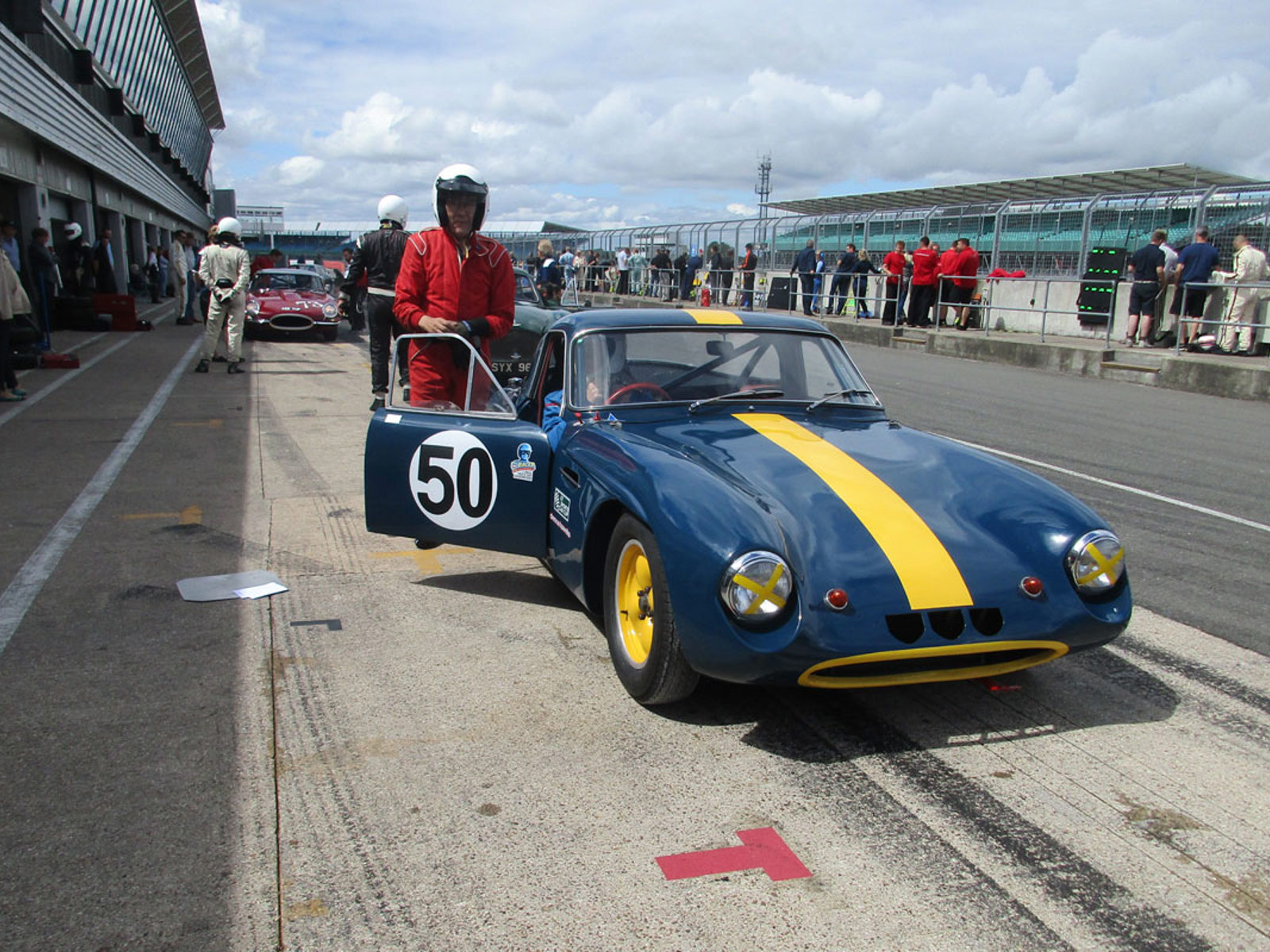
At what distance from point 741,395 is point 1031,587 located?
1602mm

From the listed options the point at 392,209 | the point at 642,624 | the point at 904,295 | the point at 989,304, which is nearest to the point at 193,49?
the point at 904,295

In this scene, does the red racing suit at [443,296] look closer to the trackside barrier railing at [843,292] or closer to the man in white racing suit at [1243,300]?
the man in white racing suit at [1243,300]

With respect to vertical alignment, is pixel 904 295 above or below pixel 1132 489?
above

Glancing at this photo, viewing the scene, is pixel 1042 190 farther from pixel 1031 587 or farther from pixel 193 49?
pixel 193 49

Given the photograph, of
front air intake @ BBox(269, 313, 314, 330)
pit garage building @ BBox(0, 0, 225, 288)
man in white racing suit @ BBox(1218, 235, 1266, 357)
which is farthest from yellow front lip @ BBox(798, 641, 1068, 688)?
front air intake @ BBox(269, 313, 314, 330)

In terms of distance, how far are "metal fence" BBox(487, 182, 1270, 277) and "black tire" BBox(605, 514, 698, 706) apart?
50.5 feet

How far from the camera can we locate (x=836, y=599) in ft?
9.70

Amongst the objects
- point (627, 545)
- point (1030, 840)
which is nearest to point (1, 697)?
point (627, 545)

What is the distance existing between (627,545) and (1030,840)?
1.55 m

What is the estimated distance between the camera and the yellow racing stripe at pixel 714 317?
463 cm

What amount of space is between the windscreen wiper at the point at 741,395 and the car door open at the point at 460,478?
650mm

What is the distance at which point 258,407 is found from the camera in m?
10.2

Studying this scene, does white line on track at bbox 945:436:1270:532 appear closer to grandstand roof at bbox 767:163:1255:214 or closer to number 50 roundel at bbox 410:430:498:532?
number 50 roundel at bbox 410:430:498:532

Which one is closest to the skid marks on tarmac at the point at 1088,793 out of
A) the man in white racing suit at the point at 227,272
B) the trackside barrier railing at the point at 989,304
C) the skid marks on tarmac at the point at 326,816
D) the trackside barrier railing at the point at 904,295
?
the skid marks on tarmac at the point at 326,816
